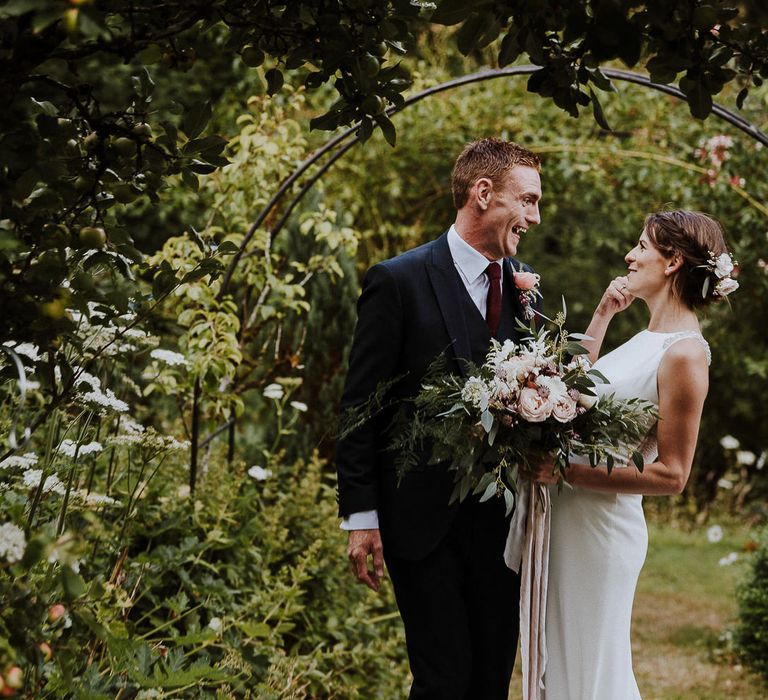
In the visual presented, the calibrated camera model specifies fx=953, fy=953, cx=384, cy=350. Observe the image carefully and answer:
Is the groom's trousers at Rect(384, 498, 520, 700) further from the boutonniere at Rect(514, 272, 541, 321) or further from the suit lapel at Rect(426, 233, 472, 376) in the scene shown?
the boutonniere at Rect(514, 272, 541, 321)

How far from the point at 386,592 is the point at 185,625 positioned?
1359mm

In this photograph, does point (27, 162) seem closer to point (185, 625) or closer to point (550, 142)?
point (185, 625)

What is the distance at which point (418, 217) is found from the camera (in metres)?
7.14

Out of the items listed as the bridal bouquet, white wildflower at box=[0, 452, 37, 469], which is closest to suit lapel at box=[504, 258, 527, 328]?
the bridal bouquet

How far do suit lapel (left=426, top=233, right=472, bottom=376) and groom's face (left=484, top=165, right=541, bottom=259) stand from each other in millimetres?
137

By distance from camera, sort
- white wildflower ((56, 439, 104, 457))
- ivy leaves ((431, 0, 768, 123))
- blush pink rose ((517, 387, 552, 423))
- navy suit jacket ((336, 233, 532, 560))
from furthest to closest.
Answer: navy suit jacket ((336, 233, 532, 560)), white wildflower ((56, 439, 104, 457)), blush pink rose ((517, 387, 552, 423)), ivy leaves ((431, 0, 768, 123))

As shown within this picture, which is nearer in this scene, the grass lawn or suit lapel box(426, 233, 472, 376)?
suit lapel box(426, 233, 472, 376)

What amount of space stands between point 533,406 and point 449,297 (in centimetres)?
51

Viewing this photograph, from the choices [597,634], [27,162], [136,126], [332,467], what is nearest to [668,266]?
[597,634]

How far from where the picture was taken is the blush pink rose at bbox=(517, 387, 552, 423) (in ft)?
7.40

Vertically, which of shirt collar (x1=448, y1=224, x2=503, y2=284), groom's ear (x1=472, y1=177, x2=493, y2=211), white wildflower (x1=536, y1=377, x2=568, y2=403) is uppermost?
groom's ear (x1=472, y1=177, x2=493, y2=211)

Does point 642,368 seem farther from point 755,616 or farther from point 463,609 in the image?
point 755,616

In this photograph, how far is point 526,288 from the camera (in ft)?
9.06

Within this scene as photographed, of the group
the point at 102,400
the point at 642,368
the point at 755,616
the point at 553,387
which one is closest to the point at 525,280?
the point at 642,368
